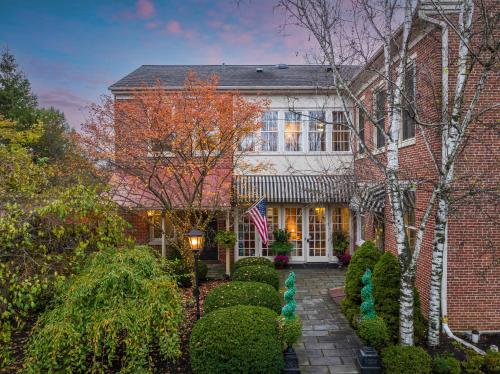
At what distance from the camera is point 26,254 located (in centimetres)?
557

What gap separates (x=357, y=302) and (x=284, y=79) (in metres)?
12.2

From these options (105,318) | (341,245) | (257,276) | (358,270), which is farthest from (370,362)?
(341,245)

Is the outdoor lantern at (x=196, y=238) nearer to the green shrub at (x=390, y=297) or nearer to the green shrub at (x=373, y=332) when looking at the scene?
the green shrub at (x=373, y=332)

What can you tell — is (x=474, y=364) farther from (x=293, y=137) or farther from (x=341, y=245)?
(x=293, y=137)

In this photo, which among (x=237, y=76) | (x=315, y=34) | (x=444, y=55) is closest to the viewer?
(x=315, y=34)

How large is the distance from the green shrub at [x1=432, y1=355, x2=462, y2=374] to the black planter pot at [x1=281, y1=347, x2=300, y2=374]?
8.95ft

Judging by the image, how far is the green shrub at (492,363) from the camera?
6.64m

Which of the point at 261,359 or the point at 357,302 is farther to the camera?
the point at 357,302

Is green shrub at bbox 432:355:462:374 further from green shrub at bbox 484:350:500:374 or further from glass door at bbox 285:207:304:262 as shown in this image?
glass door at bbox 285:207:304:262

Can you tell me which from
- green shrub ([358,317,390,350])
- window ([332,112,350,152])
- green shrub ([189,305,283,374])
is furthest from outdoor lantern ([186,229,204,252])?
window ([332,112,350,152])

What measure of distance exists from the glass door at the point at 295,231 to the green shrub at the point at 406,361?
10.4m

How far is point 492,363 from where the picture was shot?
21.9ft

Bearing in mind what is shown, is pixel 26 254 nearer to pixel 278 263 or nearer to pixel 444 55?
pixel 444 55

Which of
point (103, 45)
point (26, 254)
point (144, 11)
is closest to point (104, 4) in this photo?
point (144, 11)
